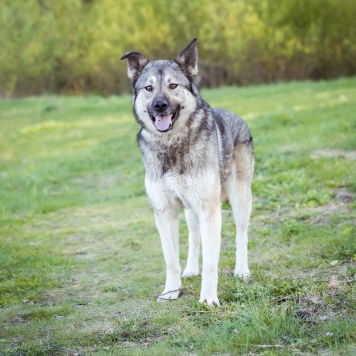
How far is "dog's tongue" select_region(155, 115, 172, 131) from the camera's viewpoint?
495 cm

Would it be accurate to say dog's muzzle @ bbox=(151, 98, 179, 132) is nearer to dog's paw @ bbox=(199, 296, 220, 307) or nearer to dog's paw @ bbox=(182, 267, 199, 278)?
dog's paw @ bbox=(199, 296, 220, 307)

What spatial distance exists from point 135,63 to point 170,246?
1.67 m

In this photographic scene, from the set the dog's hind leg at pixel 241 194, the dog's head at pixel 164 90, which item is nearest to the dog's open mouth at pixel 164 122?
the dog's head at pixel 164 90

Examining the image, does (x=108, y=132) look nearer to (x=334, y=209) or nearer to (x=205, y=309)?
(x=334, y=209)

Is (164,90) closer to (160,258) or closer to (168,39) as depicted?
(160,258)

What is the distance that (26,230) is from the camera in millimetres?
8016

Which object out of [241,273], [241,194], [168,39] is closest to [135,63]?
[241,194]

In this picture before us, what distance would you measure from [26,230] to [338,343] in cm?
531

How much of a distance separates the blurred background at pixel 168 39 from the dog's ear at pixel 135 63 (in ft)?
69.4

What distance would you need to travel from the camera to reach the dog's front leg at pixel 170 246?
5121 millimetres

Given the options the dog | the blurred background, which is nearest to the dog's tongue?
the dog

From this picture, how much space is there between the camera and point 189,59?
5309mm

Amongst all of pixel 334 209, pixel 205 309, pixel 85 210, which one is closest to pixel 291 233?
pixel 334 209

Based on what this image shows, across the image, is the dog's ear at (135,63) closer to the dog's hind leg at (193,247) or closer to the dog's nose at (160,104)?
the dog's nose at (160,104)
